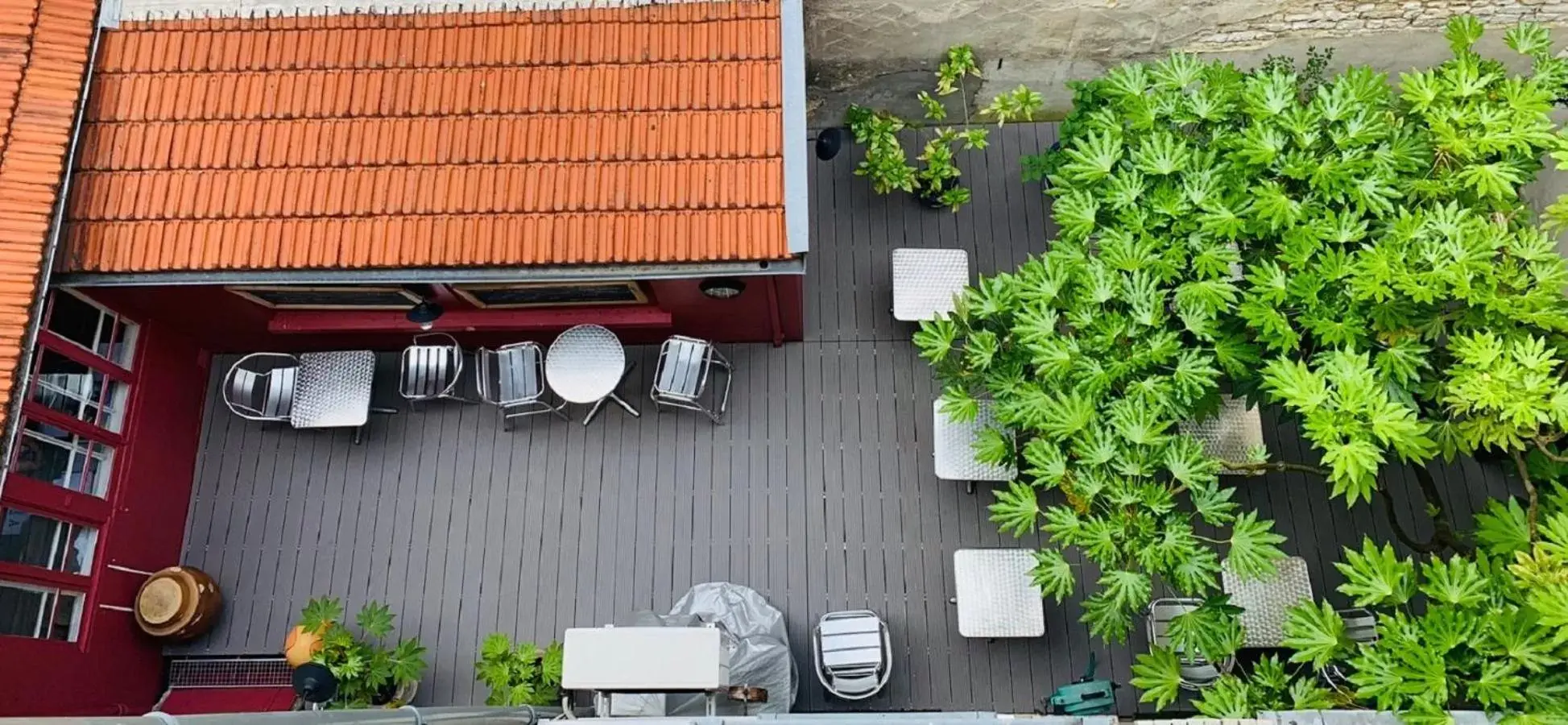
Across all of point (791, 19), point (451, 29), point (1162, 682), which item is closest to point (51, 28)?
point (451, 29)

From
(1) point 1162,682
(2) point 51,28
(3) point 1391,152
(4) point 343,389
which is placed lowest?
(1) point 1162,682

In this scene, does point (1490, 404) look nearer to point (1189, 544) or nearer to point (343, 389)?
point (1189, 544)

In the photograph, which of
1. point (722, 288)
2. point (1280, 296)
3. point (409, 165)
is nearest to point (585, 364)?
point (722, 288)

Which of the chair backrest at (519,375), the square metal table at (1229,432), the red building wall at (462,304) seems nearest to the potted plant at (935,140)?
the red building wall at (462,304)

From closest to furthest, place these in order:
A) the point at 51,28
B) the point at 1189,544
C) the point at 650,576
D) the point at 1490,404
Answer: the point at 1490,404 → the point at 1189,544 → the point at 51,28 → the point at 650,576

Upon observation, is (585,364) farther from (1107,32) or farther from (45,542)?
(1107,32)

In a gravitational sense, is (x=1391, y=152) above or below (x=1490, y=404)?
above
